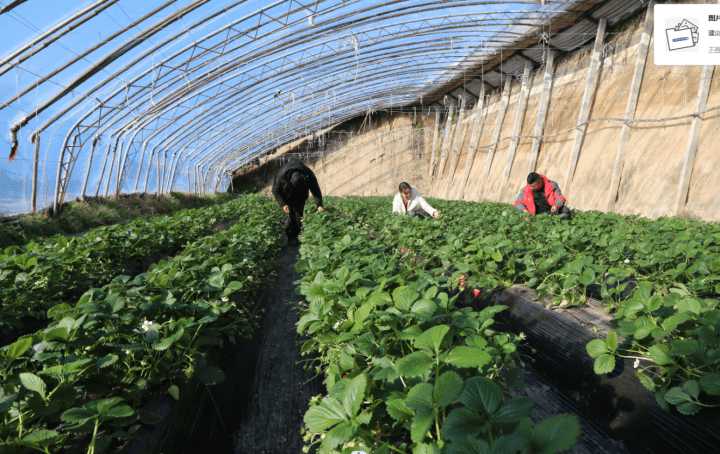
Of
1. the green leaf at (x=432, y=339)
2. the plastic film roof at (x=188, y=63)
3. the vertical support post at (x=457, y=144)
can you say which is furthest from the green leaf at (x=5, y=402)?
the vertical support post at (x=457, y=144)

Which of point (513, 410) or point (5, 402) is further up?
point (513, 410)

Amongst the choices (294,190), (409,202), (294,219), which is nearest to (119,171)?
(294,219)

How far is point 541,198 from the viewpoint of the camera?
643 centimetres

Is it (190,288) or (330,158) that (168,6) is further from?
(330,158)

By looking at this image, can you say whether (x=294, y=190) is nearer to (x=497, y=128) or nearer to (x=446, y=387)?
(x=446, y=387)

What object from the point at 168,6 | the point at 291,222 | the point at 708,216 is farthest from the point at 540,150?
the point at 168,6

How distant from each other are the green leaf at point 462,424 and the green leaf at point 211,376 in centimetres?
110

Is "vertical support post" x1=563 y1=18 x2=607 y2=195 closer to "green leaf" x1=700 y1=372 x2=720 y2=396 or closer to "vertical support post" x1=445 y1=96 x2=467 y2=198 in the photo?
"vertical support post" x1=445 y1=96 x2=467 y2=198

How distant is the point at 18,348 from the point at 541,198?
6920mm

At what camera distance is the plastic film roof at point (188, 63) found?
775 centimetres

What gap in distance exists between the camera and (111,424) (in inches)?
48.9

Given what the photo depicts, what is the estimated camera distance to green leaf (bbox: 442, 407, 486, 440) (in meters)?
0.86

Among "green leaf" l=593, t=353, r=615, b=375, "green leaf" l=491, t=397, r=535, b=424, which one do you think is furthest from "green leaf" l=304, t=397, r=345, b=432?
"green leaf" l=593, t=353, r=615, b=375

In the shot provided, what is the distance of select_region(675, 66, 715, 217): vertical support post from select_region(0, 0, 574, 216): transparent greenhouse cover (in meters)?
4.80
